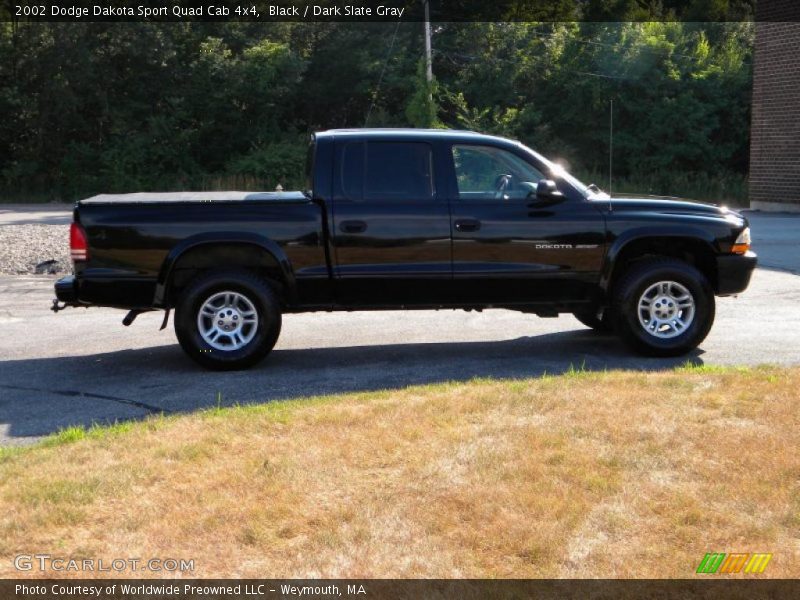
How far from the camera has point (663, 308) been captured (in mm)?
9430

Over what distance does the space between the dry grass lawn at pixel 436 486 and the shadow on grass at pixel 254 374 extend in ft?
2.60

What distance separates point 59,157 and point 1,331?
3641cm

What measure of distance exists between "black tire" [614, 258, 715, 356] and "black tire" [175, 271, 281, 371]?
9.89 feet

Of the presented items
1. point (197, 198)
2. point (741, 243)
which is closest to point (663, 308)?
point (741, 243)

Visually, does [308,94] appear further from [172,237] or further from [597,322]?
[172,237]

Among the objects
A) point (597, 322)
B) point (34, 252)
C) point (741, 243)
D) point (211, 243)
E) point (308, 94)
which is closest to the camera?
point (211, 243)

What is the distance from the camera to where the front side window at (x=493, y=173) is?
9.33 m

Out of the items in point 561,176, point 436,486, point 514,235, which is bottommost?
point 436,486

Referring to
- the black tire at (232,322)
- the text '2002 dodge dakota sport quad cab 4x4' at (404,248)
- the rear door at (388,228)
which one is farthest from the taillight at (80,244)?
the rear door at (388,228)

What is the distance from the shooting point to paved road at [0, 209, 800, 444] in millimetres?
8039

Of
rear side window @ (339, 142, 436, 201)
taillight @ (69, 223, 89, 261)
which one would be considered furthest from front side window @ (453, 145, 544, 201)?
taillight @ (69, 223, 89, 261)

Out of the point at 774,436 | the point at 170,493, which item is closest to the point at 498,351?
the point at 774,436

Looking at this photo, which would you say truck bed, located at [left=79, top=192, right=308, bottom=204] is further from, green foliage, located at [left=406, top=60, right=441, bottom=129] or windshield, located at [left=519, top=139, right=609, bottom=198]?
green foliage, located at [left=406, top=60, right=441, bottom=129]

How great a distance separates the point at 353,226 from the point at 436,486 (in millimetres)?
3968
